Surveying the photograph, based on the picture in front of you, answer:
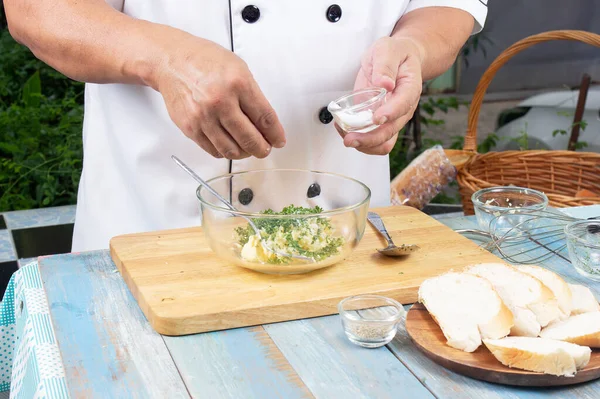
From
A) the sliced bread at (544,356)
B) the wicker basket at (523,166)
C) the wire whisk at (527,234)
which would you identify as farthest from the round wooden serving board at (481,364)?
the wicker basket at (523,166)

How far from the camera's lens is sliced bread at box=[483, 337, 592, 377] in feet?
2.77

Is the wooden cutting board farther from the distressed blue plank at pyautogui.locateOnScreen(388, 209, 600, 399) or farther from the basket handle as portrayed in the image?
the basket handle

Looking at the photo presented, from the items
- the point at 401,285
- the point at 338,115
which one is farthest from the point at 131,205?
the point at 401,285

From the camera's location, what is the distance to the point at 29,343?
102 cm

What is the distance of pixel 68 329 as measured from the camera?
1.02 m

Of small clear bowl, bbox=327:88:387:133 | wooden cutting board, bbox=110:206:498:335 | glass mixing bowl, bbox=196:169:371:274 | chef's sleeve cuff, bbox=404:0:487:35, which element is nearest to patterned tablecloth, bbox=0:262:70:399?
wooden cutting board, bbox=110:206:498:335

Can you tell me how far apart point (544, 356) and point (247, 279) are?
1.54 ft

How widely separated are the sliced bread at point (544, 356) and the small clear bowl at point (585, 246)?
0.36m

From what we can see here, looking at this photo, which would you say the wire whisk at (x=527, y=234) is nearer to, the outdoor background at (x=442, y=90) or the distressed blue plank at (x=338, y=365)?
the distressed blue plank at (x=338, y=365)

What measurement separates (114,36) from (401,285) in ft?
2.04

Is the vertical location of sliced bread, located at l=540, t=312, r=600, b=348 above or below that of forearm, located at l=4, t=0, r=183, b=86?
below

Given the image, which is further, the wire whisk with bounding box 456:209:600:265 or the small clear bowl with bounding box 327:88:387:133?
the wire whisk with bounding box 456:209:600:265

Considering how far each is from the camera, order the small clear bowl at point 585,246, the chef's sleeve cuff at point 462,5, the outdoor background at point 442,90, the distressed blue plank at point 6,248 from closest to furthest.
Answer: the small clear bowl at point 585,246 < the chef's sleeve cuff at point 462,5 < the distressed blue plank at point 6,248 < the outdoor background at point 442,90

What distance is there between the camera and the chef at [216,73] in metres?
1.16
